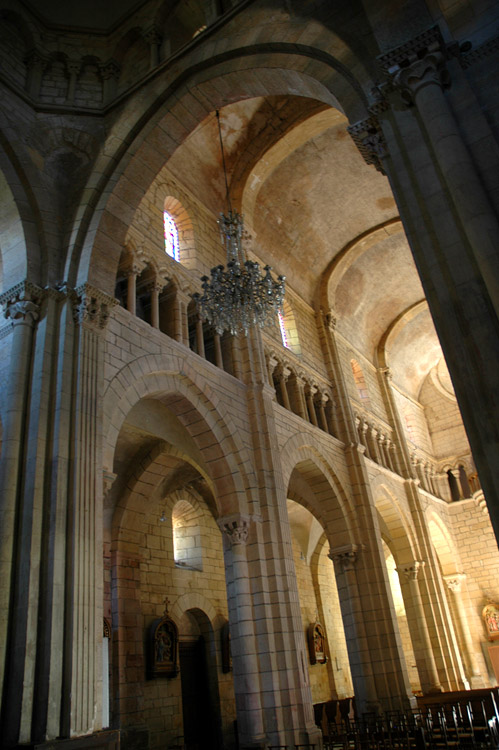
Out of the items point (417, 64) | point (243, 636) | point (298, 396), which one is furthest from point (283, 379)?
point (417, 64)

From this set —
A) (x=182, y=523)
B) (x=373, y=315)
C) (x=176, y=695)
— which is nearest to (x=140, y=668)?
(x=176, y=695)

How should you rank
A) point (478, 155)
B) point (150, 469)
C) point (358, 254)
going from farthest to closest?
point (358, 254)
point (150, 469)
point (478, 155)

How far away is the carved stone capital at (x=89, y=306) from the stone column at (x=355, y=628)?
27.2 ft

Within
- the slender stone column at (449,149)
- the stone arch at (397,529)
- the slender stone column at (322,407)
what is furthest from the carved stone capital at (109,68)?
the stone arch at (397,529)

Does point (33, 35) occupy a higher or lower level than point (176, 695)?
higher

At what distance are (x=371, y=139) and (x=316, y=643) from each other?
13812mm

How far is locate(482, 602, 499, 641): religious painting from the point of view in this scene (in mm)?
19869

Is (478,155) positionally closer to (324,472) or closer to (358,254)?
(324,472)

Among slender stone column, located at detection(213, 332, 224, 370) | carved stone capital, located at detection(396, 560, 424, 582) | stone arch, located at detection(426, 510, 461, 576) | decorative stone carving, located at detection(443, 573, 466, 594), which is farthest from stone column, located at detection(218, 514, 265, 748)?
decorative stone carving, located at detection(443, 573, 466, 594)

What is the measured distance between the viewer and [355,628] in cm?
1246

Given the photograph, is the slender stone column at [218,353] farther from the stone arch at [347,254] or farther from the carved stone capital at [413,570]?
the carved stone capital at [413,570]

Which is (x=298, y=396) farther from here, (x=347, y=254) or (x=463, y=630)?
(x=463, y=630)

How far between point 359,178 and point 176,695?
13056mm

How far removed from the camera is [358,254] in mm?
17312
